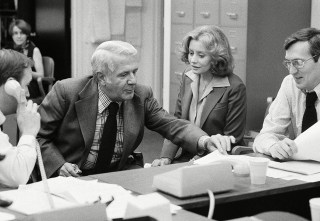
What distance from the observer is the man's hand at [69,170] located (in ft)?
11.6

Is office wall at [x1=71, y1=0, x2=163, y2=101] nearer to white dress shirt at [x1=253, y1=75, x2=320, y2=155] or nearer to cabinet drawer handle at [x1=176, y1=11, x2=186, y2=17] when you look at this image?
cabinet drawer handle at [x1=176, y1=11, x2=186, y2=17]

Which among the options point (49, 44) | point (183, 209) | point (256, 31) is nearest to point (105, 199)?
point (183, 209)

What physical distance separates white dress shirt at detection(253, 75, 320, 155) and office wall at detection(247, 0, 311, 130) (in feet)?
8.33

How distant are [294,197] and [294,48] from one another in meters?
0.87

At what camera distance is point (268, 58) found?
20.9 feet

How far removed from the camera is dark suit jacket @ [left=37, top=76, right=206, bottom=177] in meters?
3.62

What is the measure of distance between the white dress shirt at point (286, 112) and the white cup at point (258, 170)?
0.78 metres

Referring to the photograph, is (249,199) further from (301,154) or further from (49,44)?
(49,44)

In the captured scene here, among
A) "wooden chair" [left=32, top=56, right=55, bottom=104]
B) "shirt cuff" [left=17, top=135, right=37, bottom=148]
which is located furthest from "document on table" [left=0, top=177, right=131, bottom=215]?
"wooden chair" [left=32, top=56, right=55, bottom=104]

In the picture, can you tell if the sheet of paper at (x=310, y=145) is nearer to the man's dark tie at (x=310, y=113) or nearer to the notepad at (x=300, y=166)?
the notepad at (x=300, y=166)

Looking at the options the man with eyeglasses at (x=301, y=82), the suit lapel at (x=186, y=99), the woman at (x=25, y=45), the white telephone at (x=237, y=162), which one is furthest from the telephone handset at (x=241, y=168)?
the woman at (x=25, y=45)

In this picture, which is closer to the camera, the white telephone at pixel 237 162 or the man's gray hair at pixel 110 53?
the white telephone at pixel 237 162

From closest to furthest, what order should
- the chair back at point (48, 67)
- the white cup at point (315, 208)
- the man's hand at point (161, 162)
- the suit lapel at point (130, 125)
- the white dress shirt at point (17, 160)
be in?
the white cup at point (315, 208), the white dress shirt at point (17, 160), the suit lapel at point (130, 125), the man's hand at point (161, 162), the chair back at point (48, 67)

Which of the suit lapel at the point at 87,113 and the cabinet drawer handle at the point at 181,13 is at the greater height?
the cabinet drawer handle at the point at 181,13
